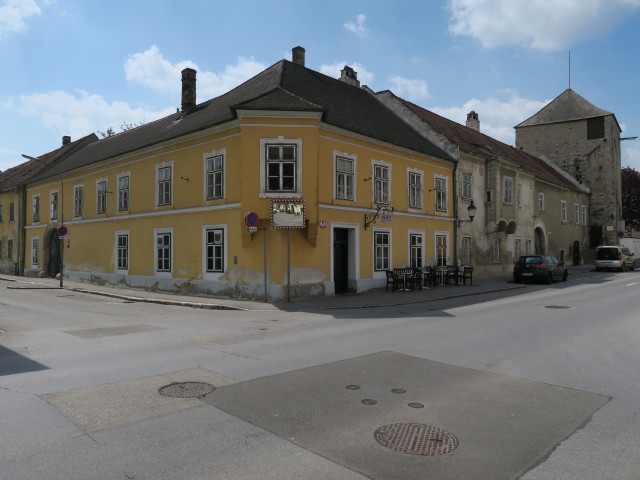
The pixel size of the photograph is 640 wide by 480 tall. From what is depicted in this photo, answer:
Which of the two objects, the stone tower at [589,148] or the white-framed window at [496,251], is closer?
the white-framed window at [496,251]

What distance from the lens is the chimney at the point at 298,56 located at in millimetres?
24172

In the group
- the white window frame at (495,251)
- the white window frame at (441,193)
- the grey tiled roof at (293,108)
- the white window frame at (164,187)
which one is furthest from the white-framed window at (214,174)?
the white window frame at (495,251)

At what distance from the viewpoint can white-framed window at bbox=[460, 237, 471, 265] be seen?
25078mm

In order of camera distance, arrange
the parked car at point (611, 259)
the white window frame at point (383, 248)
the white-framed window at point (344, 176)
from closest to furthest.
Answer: the white-framed window at point (344, 176), the white window frame at point (383, 248), the parked car at point (611, 259)

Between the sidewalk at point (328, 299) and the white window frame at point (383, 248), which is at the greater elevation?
the white window frame at point (383, 248)

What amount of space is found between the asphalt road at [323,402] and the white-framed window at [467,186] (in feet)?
49.6

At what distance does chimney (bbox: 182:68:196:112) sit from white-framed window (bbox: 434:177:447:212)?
1408 cm

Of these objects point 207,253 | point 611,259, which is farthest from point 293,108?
point 611,259

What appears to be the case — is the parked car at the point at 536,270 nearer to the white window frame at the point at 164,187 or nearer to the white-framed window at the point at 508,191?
the white-framed window at the point at 508,191

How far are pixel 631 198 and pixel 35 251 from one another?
203 feet

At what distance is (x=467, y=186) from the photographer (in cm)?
2550

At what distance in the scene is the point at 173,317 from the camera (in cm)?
1277

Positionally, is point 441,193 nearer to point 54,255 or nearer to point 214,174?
point 214,174

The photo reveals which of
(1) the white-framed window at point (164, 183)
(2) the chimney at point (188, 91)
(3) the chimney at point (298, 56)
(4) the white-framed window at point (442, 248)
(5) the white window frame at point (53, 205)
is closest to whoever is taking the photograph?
(1) the white-framed window at point (164, 183)
